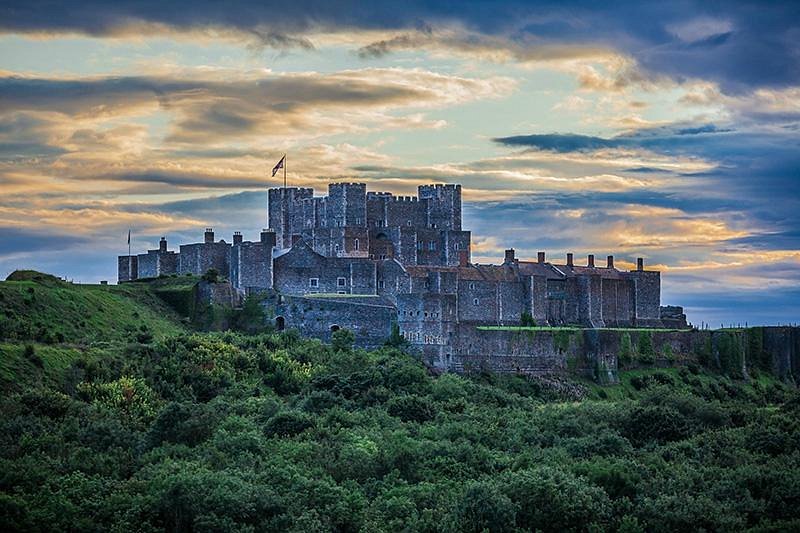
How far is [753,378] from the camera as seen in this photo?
85.6 m

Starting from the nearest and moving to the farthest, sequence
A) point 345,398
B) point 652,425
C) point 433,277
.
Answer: point 652,425
point 345,398
point 433,277

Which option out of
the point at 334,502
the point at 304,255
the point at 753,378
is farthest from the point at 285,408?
the point at 753,378

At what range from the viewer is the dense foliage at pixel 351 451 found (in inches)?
1583

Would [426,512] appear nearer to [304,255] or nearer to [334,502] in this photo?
[334,502]

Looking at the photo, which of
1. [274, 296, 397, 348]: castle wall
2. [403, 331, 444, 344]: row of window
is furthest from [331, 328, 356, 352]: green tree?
[403, 331, 444, 344]: row of window

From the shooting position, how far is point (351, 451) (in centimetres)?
4778

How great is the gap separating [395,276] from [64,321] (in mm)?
21668

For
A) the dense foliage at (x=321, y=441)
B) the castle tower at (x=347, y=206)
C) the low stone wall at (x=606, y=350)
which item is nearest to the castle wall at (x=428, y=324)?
the low stone wall at (x=606, y=350)

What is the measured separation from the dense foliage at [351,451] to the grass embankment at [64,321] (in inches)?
44.0

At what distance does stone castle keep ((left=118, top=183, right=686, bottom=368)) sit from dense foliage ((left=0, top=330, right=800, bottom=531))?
479cm

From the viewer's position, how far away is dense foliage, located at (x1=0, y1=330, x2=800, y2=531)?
40219 millimetres

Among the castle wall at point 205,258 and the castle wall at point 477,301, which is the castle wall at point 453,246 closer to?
the castle wall at point 477,301

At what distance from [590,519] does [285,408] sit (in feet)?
59.1

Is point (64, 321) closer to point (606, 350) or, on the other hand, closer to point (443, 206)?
point (606, 350)
